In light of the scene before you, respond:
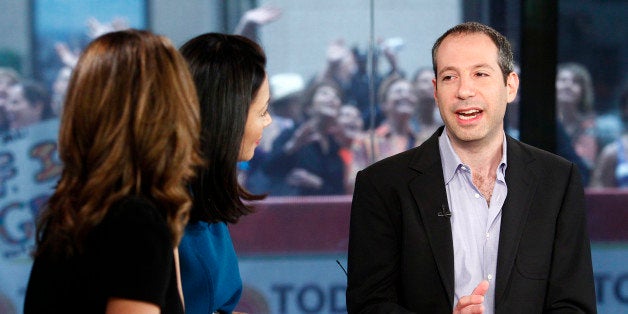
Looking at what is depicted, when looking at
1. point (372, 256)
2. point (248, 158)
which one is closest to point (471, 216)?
point (372, 256)

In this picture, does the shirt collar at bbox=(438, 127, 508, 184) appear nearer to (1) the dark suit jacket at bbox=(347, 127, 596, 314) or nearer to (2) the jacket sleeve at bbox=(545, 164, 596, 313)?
(1) the dark suit jacket at bbox=(347, 127, 596, 314)

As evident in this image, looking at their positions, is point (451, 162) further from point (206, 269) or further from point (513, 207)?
point (206, 269)

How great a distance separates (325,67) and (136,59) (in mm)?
2539

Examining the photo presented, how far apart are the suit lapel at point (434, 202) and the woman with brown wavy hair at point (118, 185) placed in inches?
35.0

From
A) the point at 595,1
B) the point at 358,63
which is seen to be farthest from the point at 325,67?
the point at 595,1

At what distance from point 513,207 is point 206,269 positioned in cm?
79

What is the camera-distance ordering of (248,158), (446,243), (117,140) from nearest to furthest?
(117,140), (248,158), (446,243)

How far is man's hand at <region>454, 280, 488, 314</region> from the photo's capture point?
1.93 m

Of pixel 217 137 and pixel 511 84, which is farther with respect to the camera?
pixel 511 84

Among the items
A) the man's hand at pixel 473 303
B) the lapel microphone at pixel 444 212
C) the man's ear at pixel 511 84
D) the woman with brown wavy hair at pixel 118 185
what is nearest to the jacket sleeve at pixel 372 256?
the lapel microphone at pixel 444 212

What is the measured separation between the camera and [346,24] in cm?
389

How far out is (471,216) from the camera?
2199 mm

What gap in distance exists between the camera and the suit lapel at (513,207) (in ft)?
6.98

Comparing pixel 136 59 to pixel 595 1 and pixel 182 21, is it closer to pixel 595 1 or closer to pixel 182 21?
pixel 182 21
